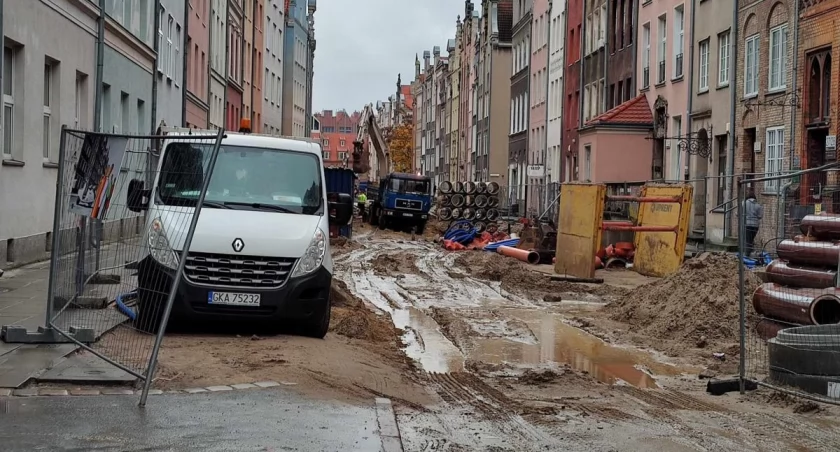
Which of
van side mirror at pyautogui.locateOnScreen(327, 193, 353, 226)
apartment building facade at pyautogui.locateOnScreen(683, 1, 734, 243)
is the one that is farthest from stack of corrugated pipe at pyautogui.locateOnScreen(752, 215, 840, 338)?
apartment building facade at pyautogui.locateOnScreen(683, 1, 734, 243)

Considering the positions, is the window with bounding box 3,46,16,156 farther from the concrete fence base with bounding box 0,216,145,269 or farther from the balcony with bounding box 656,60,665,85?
the balcony with bounding box 656,60,665,85

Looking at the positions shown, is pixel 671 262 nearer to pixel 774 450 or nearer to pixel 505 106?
pixel 774 450

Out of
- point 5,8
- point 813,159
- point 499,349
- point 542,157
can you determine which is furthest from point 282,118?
point 499,349

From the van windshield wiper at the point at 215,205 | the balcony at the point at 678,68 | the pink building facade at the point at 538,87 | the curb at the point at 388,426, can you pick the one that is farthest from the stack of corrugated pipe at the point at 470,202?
the curb at the point at 388,426

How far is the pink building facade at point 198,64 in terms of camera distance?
41.9 m

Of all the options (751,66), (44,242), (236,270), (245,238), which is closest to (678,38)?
(751,66)

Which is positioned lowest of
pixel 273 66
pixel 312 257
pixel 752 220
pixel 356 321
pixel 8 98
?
pixel 356 321

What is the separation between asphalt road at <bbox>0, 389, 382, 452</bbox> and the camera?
683 cm

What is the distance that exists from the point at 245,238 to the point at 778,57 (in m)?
20.7

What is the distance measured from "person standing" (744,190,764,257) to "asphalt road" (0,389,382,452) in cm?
505

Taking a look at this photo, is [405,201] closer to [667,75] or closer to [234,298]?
[667,75]

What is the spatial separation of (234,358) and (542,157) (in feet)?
175

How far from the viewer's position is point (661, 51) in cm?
3947

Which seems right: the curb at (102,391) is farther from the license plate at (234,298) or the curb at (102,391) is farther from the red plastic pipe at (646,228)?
the red plastic pipe at (646,228)
